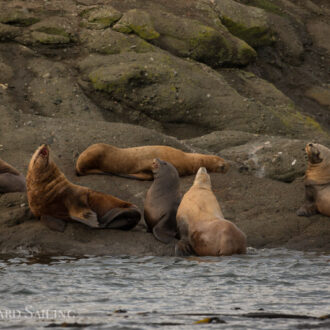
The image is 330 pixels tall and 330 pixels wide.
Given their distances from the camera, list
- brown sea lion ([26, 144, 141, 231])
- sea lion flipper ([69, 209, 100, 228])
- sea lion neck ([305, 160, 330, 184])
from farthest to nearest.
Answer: sea lion neck ([305, 160, 330, 184])
brown sea lion ([26, 144, 141, 231])
sea lion flipper ([69, 209, 100, 228])

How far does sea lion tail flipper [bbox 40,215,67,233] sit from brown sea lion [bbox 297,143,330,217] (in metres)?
3.79

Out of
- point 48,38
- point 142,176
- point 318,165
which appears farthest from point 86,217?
point 48,38

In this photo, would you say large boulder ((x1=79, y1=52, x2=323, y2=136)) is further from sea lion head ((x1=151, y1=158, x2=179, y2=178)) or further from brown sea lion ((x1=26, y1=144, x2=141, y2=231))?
brown sea lion ((x1=26, y1=144, x2=141, y2=231))

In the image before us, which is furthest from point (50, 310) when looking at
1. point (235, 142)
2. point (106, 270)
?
point (235, 142)

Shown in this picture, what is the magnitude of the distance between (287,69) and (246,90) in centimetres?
408

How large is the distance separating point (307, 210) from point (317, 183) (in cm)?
59

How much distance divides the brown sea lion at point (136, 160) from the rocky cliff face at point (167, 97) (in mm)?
335

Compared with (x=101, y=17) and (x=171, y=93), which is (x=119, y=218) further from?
(x=101, y=17)

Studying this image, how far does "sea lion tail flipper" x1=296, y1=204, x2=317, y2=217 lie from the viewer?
12.1 m

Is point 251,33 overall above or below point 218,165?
above

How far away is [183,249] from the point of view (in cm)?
995

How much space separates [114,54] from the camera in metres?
19.1

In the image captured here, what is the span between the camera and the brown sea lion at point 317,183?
477 inches

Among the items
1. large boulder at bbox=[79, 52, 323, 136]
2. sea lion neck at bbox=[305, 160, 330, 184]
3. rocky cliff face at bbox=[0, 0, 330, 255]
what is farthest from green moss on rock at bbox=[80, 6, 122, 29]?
sea lion neck at bbox=[305, 160, 330, 184]
